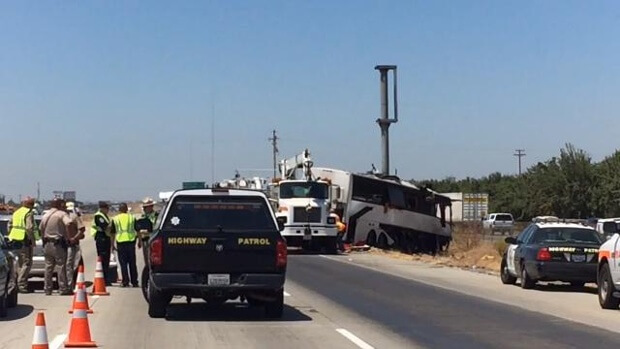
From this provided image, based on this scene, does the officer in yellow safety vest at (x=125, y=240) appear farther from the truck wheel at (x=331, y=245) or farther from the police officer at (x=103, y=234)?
the truck wheel at (x=331, y=245)

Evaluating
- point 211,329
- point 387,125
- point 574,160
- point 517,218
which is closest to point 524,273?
point 211,329

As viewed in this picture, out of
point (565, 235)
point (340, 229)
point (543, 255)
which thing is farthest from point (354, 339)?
point (340, 229)

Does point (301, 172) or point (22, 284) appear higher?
point (301, 172)

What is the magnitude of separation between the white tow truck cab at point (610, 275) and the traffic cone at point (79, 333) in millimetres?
9396

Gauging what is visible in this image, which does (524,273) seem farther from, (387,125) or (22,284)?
(387,125)

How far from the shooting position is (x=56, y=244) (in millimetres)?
18797

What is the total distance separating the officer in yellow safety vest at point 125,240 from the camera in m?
20.5

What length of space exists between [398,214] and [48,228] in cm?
2697

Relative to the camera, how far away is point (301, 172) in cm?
4528

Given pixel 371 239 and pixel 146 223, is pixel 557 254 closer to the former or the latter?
pixel 146 223

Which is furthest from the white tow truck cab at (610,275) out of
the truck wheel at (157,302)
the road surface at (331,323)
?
the truck wheel at (157,302)

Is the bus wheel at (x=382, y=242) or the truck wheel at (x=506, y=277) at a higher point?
the bus wheel at (x=382, y=242)

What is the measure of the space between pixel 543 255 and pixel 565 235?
49.9 inches

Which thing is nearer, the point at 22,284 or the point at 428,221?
the point at 22,284
